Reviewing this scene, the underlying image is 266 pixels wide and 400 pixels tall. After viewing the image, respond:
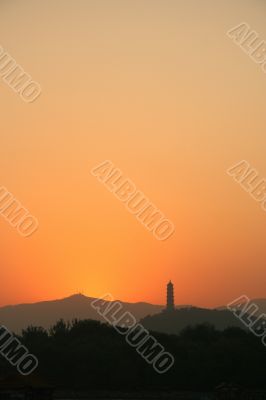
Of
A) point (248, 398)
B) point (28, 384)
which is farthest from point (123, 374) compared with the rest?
point (28, 384)

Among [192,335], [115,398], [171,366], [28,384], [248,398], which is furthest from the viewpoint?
[192,335]

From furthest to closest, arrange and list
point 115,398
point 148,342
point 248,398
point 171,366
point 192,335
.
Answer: point 192,335 → point 148,342 → point 171,366 → point 115,398 → point 248,398

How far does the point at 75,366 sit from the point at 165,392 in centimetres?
1092

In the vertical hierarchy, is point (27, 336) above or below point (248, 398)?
below

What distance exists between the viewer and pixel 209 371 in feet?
301

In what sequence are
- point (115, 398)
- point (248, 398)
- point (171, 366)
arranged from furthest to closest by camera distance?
point (171, 366) → point (115, 398) → point (248, 398)

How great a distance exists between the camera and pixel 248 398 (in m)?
56.9

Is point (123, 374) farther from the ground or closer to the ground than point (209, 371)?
closer to the ground

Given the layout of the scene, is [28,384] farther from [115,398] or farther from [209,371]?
[209,371]

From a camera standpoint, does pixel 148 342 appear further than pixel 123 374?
Yes

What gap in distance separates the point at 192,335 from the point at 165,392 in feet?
79.5

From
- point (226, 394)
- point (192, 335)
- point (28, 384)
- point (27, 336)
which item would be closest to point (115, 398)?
point (27, 336)

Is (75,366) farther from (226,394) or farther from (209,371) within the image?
(226,394)

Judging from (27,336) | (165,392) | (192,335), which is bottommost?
(27,336)
